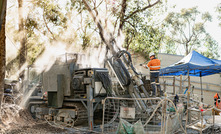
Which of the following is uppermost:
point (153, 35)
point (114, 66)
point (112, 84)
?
point (153, 35)

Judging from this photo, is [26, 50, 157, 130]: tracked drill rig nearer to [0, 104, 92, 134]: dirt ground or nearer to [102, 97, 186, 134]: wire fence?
[102, 97, 186, 134]: wire fence

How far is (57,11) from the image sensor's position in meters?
19.0

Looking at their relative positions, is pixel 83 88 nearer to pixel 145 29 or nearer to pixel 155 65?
pixel 155 65

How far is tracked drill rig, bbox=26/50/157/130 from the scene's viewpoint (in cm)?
858

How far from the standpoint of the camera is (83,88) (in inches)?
345

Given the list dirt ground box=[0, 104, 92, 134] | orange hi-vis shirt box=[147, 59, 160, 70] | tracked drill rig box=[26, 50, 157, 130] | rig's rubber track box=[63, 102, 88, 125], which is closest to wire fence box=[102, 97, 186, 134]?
tracked drill rig box=[26, 50, 157, 130]

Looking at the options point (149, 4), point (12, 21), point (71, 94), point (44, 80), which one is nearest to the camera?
point (71, 94)

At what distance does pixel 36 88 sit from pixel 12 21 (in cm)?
848

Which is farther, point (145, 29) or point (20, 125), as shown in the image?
point (145, 29)

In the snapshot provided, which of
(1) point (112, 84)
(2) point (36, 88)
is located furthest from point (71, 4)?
(1) point (112, 84)

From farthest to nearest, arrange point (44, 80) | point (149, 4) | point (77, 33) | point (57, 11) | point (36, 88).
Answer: point (77, 33), point (57, 11), point (149, 4), point (36, 88), point (44, 80)

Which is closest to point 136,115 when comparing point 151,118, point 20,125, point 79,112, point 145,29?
point 151,118

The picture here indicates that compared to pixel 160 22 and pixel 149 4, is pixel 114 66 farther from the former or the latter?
pixel 160 22

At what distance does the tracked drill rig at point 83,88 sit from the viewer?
28.1ft
